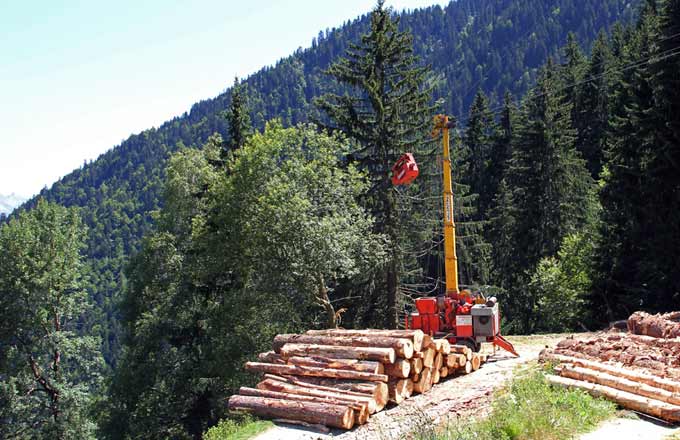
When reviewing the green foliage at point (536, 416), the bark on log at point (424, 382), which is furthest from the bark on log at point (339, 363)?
the green foliage at point (536, 416)

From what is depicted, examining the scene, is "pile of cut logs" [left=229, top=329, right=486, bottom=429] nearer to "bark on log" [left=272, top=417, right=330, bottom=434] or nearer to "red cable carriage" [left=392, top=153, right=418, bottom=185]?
"bark on log" [left=272, top=417, right=330, bottom=434]

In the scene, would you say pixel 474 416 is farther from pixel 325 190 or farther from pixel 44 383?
pixel 44 383

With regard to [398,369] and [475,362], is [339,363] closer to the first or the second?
[398,369]

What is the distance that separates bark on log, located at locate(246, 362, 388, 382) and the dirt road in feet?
2.73

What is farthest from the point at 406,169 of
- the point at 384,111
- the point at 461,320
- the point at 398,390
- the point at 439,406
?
the point at 439,406

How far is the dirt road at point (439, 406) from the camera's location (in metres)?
12.6

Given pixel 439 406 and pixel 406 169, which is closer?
pixel 439 406

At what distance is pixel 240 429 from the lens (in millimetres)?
13711

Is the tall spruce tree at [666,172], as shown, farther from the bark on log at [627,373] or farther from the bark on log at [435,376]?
the bark on log at [435,376]

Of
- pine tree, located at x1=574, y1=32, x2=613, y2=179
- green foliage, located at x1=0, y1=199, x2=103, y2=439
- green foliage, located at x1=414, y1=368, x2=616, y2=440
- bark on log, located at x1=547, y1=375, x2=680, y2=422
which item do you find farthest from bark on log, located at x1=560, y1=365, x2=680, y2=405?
pine tree, located at x1=574, y1=32, x2=613, y2=179

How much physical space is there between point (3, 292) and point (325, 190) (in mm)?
16347

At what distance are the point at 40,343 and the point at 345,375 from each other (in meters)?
20.7

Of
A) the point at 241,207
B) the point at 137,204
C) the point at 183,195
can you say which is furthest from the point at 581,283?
the point at 137,204

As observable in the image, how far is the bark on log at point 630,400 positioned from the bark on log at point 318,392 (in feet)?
12.2
